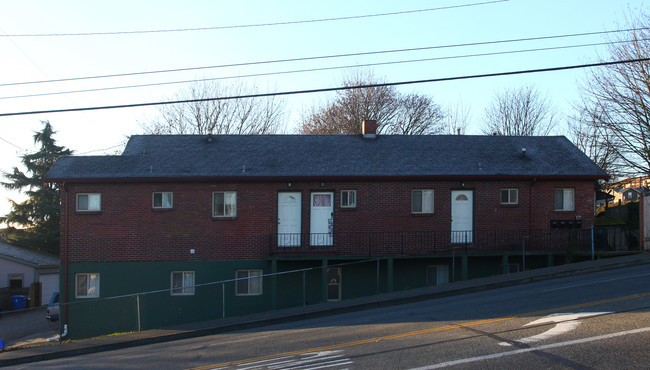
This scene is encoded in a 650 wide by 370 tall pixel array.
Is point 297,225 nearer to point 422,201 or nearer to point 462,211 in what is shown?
point 422,201

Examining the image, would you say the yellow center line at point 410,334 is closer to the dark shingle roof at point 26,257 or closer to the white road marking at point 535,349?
the white road marking at point 535,349

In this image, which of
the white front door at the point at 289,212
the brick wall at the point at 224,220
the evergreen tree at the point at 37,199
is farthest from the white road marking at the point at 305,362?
the evergreen tree at the point at 37,199

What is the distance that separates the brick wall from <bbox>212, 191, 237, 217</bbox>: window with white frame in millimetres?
197

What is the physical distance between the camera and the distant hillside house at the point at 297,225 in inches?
829

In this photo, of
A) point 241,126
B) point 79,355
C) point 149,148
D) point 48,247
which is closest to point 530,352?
point 79,355

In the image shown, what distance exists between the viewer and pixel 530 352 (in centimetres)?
949

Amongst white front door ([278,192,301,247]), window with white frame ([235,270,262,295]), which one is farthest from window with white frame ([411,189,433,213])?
window with white frame ([235,270,262,295])

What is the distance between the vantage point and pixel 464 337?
11.1m

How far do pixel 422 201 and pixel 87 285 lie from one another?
1266 cm

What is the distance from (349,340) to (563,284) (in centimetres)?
745

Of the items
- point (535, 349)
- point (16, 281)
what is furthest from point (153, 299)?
point (16, 281)

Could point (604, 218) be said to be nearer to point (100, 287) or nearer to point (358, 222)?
point (358, 222)

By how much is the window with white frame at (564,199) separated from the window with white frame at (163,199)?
14473mm

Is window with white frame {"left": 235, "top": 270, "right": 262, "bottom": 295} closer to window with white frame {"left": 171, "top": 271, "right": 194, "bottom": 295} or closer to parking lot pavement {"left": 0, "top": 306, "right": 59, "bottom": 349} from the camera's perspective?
window with white frame {"left": 171, "top": 271, "right": 194, "bottom": 295}
